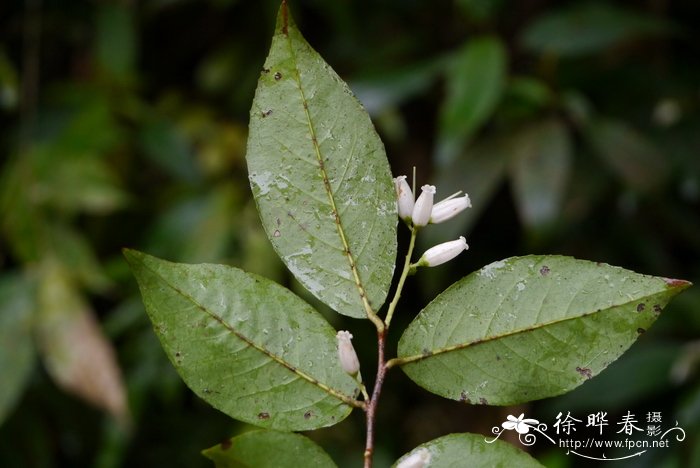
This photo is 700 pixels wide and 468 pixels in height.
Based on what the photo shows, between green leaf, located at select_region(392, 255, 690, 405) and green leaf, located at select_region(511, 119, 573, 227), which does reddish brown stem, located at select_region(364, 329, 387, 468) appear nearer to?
green leaf, located at select_region(392, 255, 690, 405)

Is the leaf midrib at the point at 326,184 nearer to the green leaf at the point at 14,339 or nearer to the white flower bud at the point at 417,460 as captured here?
the white flower bud at the point at 417,460

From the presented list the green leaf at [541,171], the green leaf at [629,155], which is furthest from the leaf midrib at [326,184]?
the green leaf at [629,155]

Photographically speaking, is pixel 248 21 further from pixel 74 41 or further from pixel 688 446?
pixel 688 446

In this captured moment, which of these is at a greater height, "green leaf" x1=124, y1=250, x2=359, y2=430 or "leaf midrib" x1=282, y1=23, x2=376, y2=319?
"leaf midrib" x1=282, y1=23, x2=376, y2=319

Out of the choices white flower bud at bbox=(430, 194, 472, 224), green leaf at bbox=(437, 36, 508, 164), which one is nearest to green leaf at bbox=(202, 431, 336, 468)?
white flower bud at bbox=(430, 194, 472, 224)

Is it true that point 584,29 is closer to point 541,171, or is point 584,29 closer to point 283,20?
point 541,171

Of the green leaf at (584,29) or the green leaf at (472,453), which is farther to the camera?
the green leaf at (584,29)
